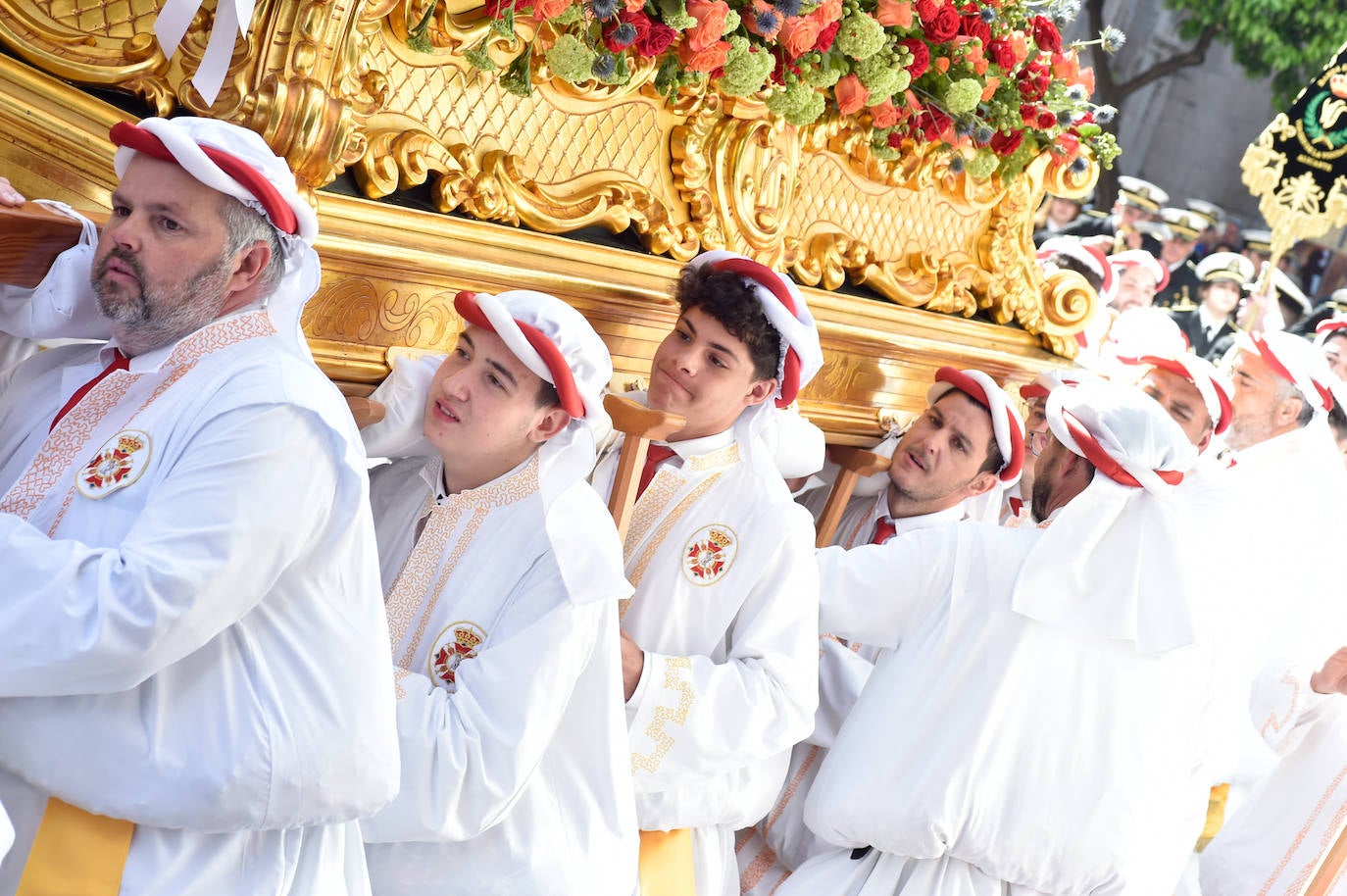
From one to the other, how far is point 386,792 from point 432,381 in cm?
102

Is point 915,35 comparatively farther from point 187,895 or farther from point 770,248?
point 187,895

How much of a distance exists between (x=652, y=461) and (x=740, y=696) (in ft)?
1.98

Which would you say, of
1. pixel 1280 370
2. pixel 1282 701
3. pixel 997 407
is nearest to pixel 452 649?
pixel 997 407

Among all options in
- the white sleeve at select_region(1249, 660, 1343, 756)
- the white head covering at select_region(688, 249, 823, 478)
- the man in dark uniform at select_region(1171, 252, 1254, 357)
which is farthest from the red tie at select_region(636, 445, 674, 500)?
the man in dark uniform at select_region(1171, 252, 1254, 357)

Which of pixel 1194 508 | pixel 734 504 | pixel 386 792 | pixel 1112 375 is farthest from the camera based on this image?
pixel 1112 375


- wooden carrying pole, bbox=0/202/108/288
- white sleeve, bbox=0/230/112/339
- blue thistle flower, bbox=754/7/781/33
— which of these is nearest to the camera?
wooden carrying pole, bbox=0/202/108/288

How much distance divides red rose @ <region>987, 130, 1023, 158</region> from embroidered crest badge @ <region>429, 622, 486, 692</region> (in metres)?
2.12

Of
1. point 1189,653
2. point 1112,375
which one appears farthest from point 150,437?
point 1112,375

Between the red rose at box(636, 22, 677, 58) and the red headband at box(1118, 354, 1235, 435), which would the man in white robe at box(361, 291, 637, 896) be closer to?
the red rose at box(636, 22, 677, 58)

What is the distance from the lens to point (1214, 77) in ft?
45.1

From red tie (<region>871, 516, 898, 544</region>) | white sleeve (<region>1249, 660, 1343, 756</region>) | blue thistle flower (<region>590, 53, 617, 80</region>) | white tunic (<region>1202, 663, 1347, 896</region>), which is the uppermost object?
blue thistle flower (<region>590, 53, 617, 80</region>)

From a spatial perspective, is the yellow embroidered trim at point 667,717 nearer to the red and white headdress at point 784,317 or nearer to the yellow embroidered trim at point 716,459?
the yellow embroidered trim at point 716,459

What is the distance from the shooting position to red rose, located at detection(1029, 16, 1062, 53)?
3.92m

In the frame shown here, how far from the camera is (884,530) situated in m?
4.12
